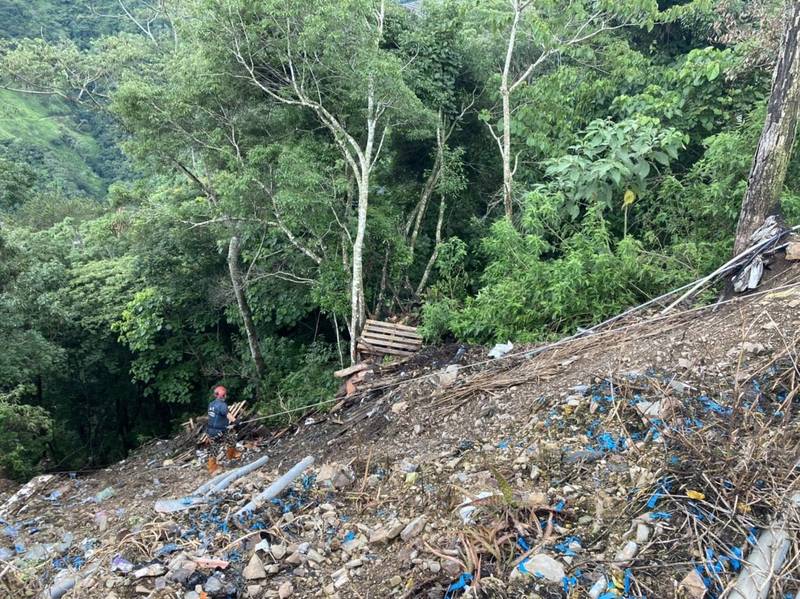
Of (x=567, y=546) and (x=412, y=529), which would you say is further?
(x=412, y=529)

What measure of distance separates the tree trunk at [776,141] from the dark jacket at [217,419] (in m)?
5.99

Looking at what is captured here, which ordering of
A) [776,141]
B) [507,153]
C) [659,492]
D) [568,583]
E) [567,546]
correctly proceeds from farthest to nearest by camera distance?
1. [507,153]
2. [776,141]
3. [659,492]
4. [567,546]
5. [568,583]

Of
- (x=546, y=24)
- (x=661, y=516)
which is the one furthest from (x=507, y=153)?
(x=661, y=516)

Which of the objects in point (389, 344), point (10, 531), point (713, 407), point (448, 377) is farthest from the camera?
point (389, 344)

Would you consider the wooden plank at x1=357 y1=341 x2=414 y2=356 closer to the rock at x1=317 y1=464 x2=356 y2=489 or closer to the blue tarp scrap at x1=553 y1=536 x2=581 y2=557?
the rock at x1=317 y1=464 x2=356 y2=489

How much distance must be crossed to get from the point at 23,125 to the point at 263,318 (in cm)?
3039

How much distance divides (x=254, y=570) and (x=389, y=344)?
4393 millimetres

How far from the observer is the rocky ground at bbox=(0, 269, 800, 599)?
2723 millimetres

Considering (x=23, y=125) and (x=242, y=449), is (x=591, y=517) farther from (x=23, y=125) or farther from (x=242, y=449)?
(x=23, y=125)

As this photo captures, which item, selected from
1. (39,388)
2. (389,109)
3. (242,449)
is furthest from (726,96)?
(39,388)

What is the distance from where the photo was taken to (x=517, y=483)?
11.1ft

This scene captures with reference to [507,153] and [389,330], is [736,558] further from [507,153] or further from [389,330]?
[507,153]

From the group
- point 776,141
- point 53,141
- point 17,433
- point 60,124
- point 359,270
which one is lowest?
point 17,433

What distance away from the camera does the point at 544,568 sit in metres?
2.67
